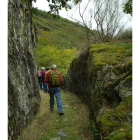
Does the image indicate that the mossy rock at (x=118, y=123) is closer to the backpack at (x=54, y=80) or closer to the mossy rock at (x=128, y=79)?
the mossy rock at (x=128, y=79)

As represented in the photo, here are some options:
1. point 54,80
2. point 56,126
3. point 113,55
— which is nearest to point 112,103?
point 56,126

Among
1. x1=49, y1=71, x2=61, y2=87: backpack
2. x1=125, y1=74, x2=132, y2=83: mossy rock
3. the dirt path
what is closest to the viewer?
x1=125, y1=74, x2=132, y2=83: mossy rock

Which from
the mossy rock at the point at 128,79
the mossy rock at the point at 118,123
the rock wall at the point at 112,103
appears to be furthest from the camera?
the mossy rock at the point at 128,79

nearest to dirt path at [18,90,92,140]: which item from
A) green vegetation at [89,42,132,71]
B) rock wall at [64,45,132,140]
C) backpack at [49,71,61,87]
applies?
rock wall at [64,45,132,140]

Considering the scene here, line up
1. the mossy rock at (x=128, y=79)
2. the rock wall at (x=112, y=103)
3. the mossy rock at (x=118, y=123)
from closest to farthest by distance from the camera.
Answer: the mossy rock at (x=118, y=123), the rock wall at (x=112, y=103), the mossy rock at (x=128, y=79)

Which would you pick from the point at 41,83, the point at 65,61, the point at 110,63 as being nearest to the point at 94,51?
the point at 110,63

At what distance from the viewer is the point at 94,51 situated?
251 inches

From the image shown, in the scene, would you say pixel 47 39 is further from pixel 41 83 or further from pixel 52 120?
pixel 52 120

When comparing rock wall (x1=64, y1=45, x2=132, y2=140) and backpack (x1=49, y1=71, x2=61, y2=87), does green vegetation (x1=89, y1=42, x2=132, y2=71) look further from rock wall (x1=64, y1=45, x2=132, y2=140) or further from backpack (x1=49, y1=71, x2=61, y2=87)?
backpack (x1=49, y1=71, x2=61, y2=87)

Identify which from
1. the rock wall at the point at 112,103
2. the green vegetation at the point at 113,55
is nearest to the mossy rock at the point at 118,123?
the rock wall at the point at 112,103

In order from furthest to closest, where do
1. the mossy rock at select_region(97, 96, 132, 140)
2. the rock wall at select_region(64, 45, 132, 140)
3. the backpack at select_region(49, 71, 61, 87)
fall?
1. the backpack at select_region(49, 71, 61, 87)
2. the rock wall at select_region(64, 45, 132, 140)
3. the mossy rock at select_region(97, 96, 132, 140)

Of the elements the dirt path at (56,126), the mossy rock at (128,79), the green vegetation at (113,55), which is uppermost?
the green vegetation at (113,55)

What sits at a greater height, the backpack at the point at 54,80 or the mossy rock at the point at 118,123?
the backpack at the point at 54,80

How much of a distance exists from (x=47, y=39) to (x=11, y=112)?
28.1 metres
